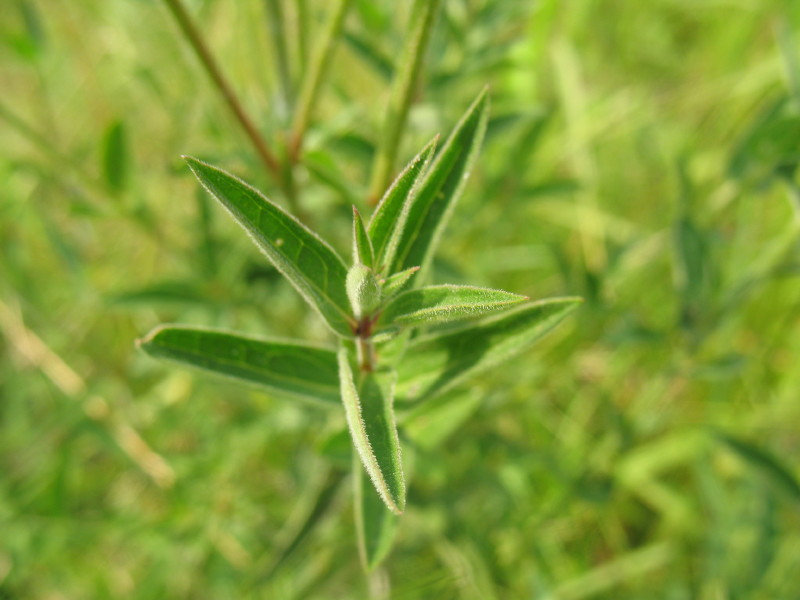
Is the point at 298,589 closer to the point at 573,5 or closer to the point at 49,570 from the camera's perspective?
the point at 49,570

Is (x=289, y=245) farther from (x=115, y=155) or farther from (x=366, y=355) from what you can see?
(x=115, y=155)

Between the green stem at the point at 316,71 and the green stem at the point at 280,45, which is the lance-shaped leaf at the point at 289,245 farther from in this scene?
the green stem at the point at 280,45

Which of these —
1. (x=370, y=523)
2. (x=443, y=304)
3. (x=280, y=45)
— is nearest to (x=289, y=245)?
(x=443, y=304)

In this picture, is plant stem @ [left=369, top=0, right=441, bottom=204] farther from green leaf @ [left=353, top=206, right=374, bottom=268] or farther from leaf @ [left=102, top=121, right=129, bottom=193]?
leaf @ [left=102, top=121, right=129, bottom=193]

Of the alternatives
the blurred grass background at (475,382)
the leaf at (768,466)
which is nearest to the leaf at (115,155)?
the blurred grass background at (475,382)

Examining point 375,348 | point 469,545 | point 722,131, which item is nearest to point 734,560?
point 469,545

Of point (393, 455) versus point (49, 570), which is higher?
point (393, 455)
